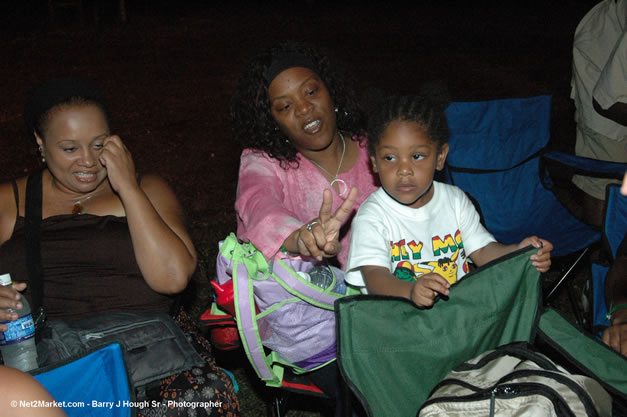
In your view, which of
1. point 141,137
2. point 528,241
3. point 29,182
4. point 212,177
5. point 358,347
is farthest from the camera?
point 141,137

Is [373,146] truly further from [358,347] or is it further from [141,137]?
[141,137]

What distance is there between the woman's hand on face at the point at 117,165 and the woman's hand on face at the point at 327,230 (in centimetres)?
75

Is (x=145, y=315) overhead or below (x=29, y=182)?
below

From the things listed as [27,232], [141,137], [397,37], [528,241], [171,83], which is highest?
[397,37]

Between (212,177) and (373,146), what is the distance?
3.59 meters

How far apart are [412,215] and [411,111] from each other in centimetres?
37

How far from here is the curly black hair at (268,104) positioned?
2383 mm

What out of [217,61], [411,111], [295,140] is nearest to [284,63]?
[295,140]

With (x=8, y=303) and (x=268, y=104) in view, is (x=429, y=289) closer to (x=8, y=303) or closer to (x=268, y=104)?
(x=268, y=104)

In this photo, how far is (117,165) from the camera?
6.90 ft

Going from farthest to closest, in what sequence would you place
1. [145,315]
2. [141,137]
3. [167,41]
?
[167,41]
[141,137]
[145,315]

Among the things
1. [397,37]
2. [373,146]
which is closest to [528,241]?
[373,146]

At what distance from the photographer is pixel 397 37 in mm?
11398

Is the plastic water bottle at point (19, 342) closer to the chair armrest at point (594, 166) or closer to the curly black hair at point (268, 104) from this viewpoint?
the curly black hair at point (268, 104)
